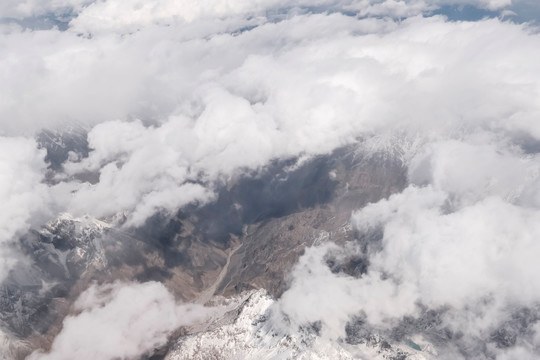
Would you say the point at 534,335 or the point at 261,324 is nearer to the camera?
the point at 534,335

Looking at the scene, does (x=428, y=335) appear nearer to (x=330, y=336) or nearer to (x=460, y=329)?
(x=460, y=329)

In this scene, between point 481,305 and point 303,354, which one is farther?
point 481,305

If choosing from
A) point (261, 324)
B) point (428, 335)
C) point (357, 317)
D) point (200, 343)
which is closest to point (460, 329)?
point (428, 335)

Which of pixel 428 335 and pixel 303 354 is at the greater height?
pixel 303 354

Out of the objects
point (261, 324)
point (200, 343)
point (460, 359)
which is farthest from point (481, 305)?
point (200, 343)

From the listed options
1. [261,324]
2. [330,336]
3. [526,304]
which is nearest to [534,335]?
[526,304]

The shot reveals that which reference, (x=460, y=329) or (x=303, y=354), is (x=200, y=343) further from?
(x=460, y=329)

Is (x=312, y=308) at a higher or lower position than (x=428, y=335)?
higher

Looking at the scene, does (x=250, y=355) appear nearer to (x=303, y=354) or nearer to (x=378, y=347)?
(x=303, y=354)
